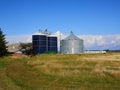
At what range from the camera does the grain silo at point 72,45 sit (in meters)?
104

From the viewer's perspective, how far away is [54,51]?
359 feet

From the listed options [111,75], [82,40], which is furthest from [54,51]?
[111,75]

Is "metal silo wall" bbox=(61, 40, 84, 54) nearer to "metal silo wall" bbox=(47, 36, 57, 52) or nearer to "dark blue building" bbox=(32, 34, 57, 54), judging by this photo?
"metal silo wall" bbox=(47, 36, 57, 52)

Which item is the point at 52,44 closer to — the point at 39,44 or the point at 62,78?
the point at 39,44

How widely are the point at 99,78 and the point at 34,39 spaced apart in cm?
8084

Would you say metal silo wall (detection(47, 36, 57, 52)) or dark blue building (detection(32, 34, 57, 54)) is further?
metal silo wall (detection(47, 36, 57, 52))

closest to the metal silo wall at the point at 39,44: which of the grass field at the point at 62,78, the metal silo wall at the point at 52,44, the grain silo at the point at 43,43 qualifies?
the grain silo at the point at 43,43

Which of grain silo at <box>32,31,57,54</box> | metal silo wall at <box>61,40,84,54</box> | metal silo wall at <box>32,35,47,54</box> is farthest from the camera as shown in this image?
grain silo at <box>32,31,57,54</box>

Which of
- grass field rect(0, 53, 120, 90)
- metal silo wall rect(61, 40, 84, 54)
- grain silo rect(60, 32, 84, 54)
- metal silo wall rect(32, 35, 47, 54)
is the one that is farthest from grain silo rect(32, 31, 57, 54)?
grass field rect(0, 53, 120, 90)

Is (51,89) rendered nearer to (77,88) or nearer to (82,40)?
(77,88)

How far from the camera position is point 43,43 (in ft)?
350

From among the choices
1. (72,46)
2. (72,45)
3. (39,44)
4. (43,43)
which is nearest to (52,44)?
(43,43)

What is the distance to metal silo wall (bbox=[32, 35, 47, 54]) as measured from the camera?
345ft

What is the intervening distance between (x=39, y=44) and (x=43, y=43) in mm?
2160
